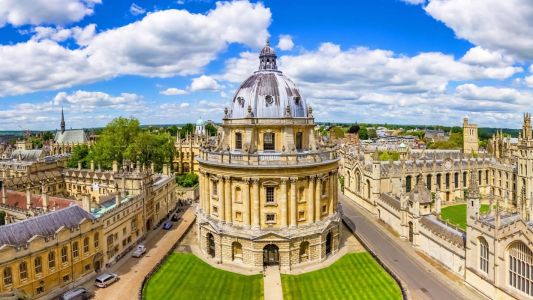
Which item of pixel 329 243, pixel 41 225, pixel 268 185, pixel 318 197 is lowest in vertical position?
pixel 329 243

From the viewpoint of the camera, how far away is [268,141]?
4322 centimetres

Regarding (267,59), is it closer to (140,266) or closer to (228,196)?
(228,196)

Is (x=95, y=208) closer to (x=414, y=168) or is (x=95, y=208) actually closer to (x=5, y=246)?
(x=5, y=246)

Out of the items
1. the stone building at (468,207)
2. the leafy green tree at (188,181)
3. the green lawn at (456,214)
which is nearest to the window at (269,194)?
A: the stone building at (468,207)

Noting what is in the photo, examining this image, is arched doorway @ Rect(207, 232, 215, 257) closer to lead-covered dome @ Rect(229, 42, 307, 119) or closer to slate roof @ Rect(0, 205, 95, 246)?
slate roof @ Rect(0, 205, 95, 246)

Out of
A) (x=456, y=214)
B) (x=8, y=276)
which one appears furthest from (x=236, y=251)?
(x=456, y=214)

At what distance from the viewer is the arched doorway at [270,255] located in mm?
41281

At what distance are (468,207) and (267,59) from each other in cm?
2720

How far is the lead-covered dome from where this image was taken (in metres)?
43.3

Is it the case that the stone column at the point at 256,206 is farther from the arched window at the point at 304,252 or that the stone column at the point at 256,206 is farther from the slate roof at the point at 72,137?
the slate roof at the point at 72,137

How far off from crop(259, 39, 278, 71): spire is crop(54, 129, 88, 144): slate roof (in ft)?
366

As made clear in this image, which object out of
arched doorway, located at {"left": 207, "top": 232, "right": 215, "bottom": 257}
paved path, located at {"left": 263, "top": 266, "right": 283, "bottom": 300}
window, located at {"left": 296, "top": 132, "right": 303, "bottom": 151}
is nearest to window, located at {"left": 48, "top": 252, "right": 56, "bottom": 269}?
arched doorway, located at {"left": 207, "top": 232, "right": 215, "bottom": 257}

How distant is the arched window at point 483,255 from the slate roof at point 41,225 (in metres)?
36.6

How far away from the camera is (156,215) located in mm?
57156
